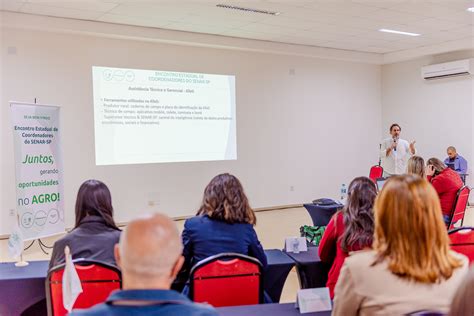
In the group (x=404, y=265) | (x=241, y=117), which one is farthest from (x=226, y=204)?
(x=241, y=117)

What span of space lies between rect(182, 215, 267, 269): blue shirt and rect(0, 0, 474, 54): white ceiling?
4.00m

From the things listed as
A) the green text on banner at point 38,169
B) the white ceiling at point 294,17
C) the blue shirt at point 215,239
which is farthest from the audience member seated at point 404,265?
the white ceiling at point 294,17

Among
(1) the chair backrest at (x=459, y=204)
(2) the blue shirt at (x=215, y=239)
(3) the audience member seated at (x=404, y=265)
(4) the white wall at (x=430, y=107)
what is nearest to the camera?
(3) the audience member seated at (x=404, y=265)

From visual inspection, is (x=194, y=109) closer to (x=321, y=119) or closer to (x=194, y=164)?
(x=194, y=164)

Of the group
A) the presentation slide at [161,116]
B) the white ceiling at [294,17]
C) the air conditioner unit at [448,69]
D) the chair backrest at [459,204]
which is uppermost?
the white ceiling at [294,17]

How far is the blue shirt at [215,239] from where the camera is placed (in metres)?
2.52

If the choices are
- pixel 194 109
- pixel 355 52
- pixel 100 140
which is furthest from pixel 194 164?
pixel 355 52

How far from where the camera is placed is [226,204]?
2.63 metres

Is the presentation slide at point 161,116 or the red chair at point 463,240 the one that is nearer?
the red chair at point 463,240

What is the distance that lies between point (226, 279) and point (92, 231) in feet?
2.58

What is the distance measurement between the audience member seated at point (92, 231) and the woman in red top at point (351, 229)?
117 cm

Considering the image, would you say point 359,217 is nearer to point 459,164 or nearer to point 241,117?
point 241,117

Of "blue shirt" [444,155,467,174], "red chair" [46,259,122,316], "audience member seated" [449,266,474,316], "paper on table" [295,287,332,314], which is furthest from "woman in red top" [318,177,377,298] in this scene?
"blue shirt" [444,155,467,174]

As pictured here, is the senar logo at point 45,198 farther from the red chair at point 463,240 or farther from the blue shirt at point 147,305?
the blue shirt at point 147,305
